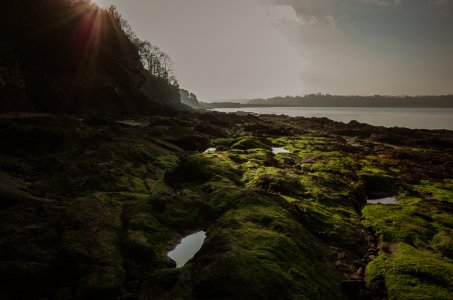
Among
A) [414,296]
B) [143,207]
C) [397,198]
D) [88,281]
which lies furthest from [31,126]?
[397,198]

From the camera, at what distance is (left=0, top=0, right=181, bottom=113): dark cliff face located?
32.1m

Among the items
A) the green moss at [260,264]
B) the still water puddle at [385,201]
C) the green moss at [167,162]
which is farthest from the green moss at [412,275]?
the green moss at [167,162]

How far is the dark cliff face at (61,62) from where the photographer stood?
32056 millimetres

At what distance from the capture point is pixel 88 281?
769 cm

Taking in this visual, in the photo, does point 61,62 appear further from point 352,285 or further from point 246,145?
point 352,285

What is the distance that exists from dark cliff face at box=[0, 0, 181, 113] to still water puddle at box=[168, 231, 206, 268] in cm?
2518

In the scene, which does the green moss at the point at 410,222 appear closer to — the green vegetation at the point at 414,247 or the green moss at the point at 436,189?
the green vegetation at the point at 414,247

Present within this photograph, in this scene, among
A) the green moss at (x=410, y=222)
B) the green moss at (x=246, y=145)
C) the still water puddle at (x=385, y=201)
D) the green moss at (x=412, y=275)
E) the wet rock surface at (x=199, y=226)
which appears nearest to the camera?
the wet rock surface at (x=199, y=226)

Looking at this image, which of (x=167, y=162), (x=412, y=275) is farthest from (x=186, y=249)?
(x=167, y=162)

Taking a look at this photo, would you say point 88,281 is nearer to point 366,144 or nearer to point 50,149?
point 50,149

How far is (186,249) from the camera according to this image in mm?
10609

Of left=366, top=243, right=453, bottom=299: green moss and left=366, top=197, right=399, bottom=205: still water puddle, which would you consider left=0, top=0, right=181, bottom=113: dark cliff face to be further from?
left=366, top=243, right=453, bottom=299: green moss

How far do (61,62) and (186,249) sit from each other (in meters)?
38.7

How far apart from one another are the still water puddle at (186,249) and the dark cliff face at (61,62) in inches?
992
